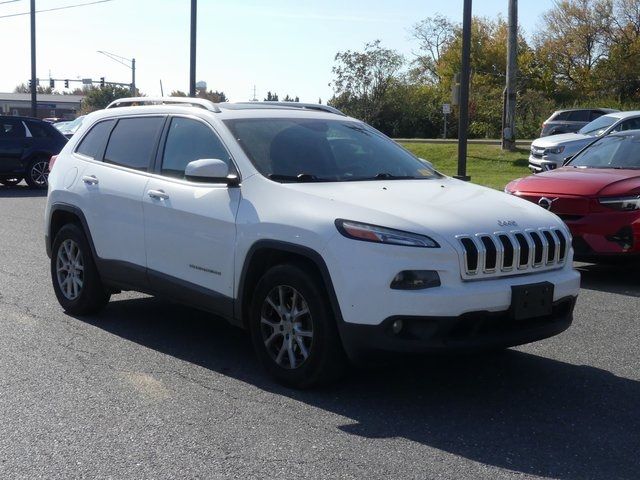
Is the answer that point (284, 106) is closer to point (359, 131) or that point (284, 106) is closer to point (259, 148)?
point (359, 131)

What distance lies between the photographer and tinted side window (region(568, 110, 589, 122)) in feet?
97.4

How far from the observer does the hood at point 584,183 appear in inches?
366

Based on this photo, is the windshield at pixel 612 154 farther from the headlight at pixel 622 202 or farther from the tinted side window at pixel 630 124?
the tinted side window at pixel 630 124

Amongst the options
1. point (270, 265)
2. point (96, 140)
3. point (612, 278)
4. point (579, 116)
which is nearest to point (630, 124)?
point (579, 116)

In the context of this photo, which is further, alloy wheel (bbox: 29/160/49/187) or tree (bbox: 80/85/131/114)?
tree (bbox: 80/85/131/114)

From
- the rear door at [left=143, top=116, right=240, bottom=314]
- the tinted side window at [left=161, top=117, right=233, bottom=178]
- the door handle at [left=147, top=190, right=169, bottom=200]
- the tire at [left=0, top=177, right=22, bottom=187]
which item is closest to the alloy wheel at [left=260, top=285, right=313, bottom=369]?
the rear door at [left=143, top=116, right=240, bottom=314]

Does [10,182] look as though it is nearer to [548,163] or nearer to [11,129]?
[11,129]

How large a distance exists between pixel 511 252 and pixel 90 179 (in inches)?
142

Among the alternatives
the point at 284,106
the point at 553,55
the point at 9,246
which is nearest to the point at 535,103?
the point at 553,55

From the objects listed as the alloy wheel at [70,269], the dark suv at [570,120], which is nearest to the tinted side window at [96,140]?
the alloy wheel at [70,269]

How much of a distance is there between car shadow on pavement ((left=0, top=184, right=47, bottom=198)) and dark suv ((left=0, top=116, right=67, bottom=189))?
28 cm

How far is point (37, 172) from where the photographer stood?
2136 cm

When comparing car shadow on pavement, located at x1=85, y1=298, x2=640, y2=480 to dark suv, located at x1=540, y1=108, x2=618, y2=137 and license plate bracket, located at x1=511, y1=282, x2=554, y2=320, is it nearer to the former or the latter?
license plate bracket, located at x1=511, y1=282, x2=554, y2=320

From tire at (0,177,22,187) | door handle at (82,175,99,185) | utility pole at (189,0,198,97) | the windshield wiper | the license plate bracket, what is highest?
utility pole at (189,0,198,97)
